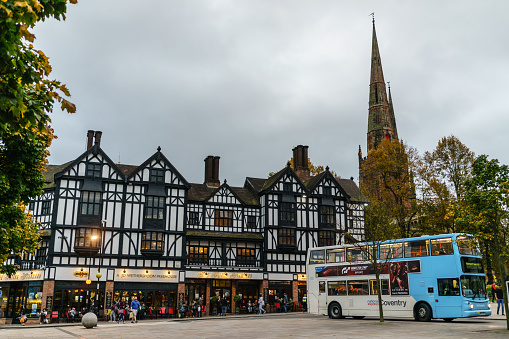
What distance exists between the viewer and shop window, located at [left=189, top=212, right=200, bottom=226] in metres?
41.8

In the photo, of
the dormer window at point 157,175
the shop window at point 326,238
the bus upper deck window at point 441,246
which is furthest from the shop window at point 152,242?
the bus upper deck window at point 441,246

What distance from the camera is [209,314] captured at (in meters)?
39.7

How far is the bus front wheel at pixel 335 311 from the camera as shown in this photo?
91.8ft

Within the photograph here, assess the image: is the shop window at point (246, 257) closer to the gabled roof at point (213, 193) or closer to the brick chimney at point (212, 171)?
the gabled roof at point (213, 193)

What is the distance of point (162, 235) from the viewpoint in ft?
128

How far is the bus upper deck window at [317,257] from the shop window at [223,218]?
46.7 feet

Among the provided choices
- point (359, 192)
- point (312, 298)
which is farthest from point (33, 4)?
point (359, 192)

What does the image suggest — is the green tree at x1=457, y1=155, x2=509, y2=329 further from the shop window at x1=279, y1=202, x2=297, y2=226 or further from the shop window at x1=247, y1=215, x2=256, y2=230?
the shop window at x1=247, y1=215, x2=256, y2=230

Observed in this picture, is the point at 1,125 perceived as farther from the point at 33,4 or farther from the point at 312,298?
the point at 312,298

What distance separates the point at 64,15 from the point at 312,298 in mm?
26198

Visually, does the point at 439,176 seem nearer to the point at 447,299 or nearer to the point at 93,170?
the point at 447,299

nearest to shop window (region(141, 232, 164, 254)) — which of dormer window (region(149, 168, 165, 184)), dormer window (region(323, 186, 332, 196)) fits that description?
dormer window (region(149, 168, 165, 184))

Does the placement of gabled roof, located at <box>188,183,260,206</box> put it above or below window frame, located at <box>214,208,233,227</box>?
above

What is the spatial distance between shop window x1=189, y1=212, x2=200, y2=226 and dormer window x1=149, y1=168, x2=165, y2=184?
4.42 m
